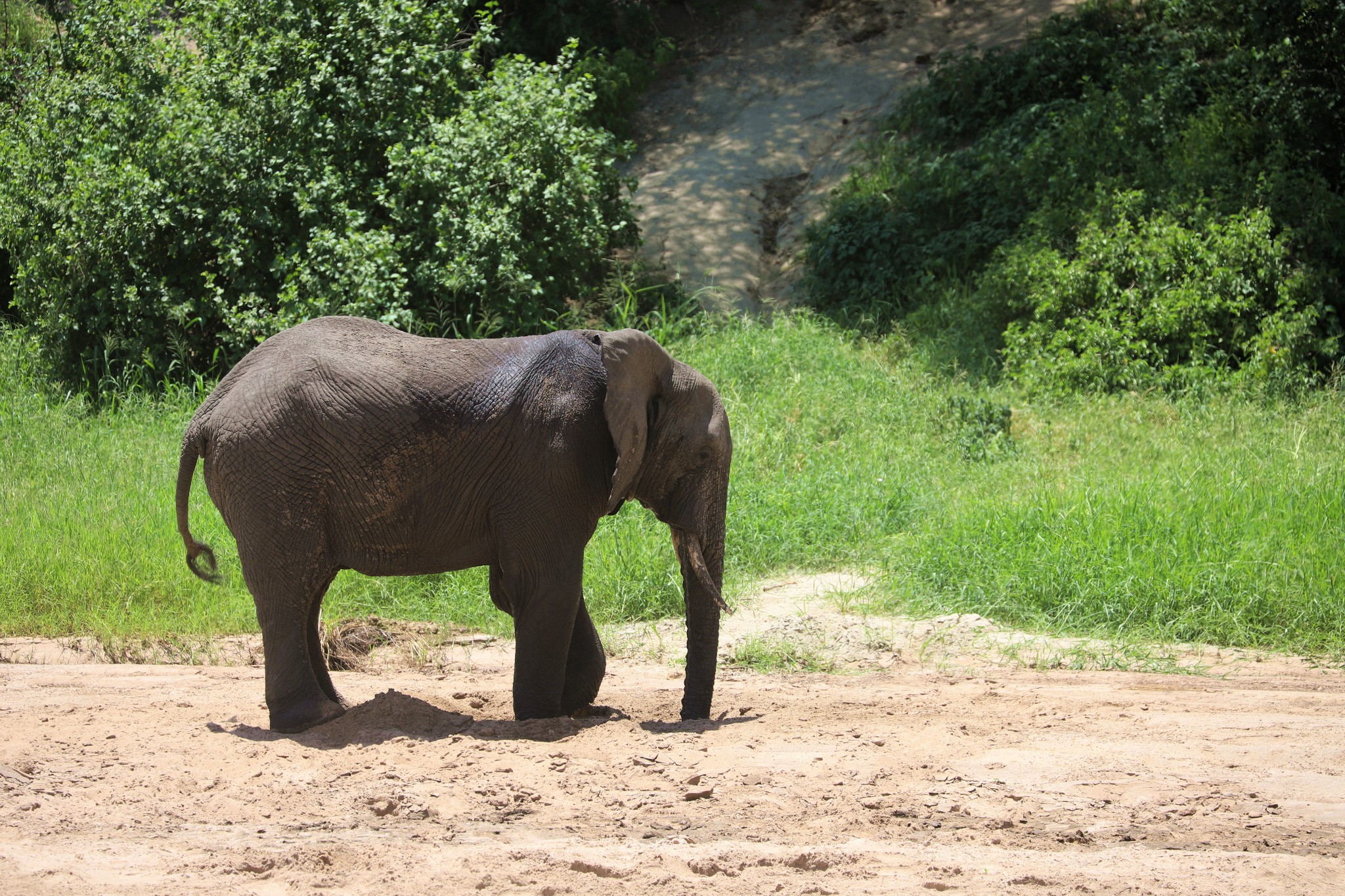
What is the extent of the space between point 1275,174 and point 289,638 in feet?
33.1

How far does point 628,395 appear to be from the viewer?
17.5ft

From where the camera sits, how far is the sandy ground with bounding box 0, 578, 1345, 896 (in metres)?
3.92

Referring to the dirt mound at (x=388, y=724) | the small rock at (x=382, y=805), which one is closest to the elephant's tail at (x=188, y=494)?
the dirt mound at (x=388, y=724)

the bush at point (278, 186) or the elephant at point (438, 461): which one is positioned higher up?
the bush at point (278, 186)

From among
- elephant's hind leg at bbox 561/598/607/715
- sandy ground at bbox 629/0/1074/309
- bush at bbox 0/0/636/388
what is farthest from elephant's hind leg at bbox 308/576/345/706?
sandy ground at bbox 629/0/1074/309

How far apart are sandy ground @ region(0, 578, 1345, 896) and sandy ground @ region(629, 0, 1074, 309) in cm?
874

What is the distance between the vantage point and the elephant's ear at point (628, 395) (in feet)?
17.4

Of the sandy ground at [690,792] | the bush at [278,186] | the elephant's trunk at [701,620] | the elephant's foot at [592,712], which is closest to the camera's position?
the sandy ground at [690,792]

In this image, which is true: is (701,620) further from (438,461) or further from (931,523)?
(931,523)

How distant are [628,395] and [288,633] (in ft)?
5.83

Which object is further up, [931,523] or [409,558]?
[409,558]

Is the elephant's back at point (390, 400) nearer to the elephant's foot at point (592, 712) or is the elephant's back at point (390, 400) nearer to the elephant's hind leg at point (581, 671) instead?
the elephant's hind leg at point (581, 671)

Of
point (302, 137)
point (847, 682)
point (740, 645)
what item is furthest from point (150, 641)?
point (302, 137)

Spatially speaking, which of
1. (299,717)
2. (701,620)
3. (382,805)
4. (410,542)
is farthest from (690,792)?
(299,717)
